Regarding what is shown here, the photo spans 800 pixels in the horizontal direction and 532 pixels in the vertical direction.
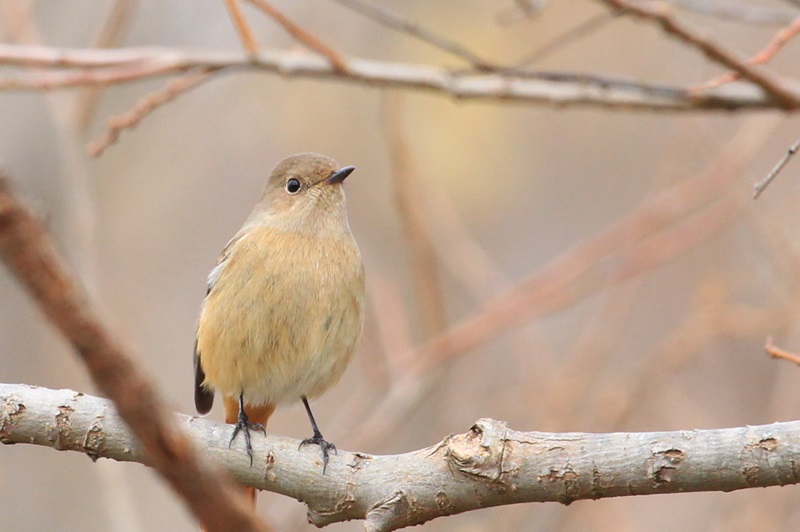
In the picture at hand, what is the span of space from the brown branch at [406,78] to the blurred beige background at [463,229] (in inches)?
30.6

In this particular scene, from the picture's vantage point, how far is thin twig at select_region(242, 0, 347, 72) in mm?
3426

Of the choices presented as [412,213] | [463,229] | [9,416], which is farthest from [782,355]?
[463,229]

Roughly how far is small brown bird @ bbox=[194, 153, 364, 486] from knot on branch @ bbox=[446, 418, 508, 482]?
4.82ft

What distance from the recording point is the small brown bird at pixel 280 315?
3939mm

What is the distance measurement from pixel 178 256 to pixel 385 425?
4.54 metres

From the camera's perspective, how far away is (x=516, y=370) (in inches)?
299

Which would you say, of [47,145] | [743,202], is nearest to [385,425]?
[743,202]

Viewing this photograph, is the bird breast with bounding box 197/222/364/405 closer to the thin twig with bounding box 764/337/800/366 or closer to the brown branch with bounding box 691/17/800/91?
the brown branch with bounding box 691/17/800/91

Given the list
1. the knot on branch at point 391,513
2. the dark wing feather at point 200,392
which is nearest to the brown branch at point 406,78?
the dark wing feather at point 200,392

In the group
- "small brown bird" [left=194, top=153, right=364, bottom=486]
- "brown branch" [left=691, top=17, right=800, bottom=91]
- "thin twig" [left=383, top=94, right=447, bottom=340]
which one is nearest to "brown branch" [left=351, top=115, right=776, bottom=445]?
"thin twig" [left=383, top=94, right=447, bottom=340]

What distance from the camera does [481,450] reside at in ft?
8.04

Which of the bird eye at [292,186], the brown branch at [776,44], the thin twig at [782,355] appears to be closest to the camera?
the thin twig at [782,355]

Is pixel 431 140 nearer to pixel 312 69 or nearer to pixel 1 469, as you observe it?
pixel 312 69

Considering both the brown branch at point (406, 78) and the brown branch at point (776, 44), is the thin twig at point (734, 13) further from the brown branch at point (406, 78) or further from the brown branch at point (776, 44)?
the brown branch at point (776, 44)
